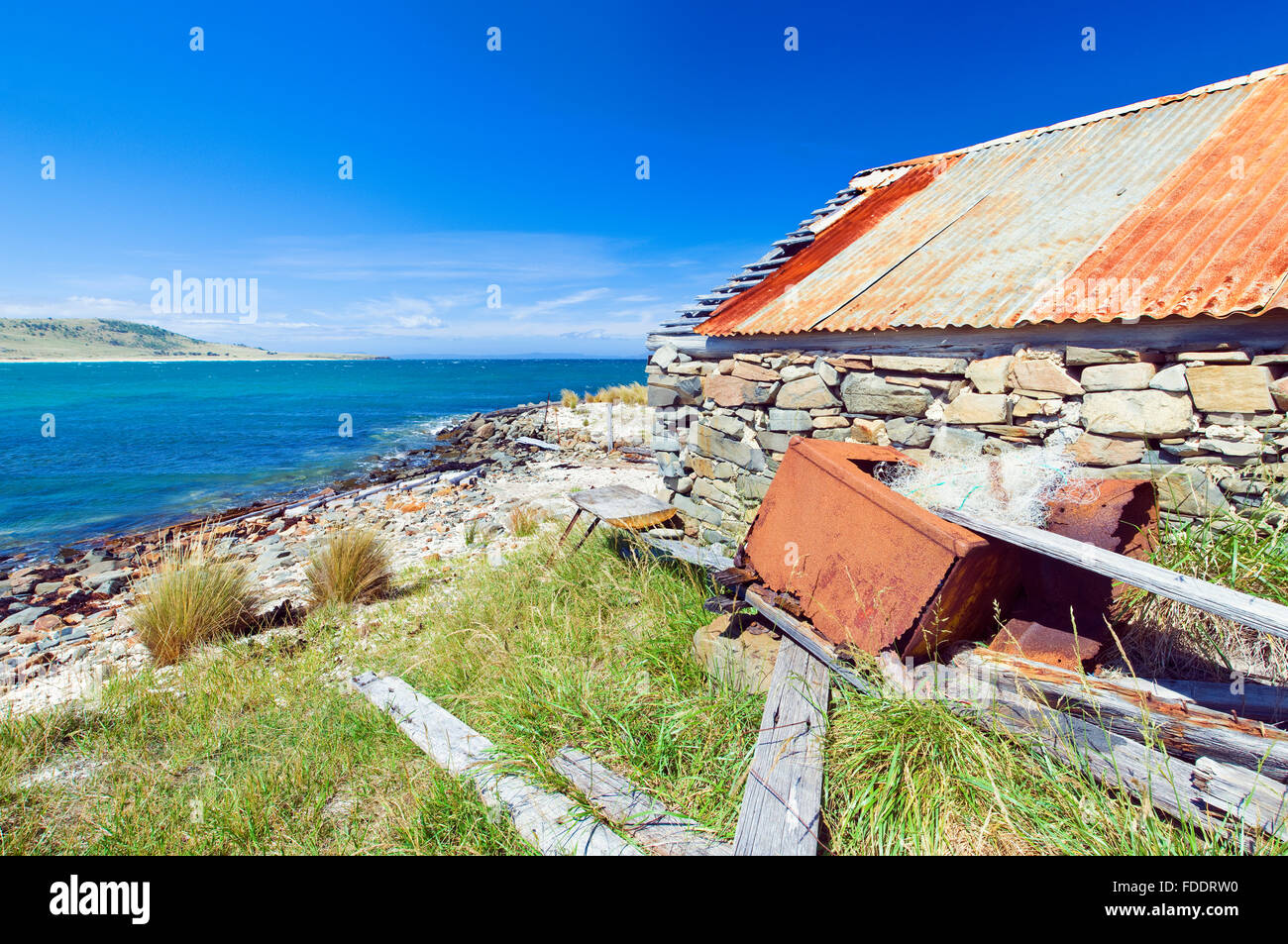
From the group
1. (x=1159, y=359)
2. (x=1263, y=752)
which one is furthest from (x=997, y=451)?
(x=1263, y=752)

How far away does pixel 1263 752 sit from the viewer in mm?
2070

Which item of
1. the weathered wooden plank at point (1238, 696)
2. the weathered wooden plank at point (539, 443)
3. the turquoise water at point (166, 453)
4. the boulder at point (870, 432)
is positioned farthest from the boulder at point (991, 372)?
the turquoise water at point (166, 453)

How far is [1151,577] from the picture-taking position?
7.75ft

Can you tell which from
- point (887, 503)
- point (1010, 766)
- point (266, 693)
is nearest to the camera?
point (1010, 766)

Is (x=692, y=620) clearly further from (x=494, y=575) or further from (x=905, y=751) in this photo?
(x=494, y=575)

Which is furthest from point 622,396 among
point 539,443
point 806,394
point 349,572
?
point 806,394

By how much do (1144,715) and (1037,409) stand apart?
2.26 meters

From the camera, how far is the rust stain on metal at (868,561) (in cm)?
273

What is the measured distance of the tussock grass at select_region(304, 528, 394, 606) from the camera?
6953 millimetres

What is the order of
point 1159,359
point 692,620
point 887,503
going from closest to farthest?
point 887,503, point 1159,359, point 692,620

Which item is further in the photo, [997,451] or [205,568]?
[205,568]
